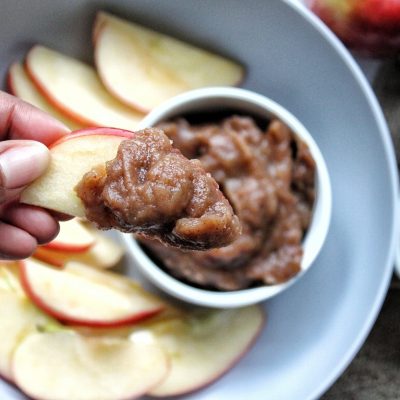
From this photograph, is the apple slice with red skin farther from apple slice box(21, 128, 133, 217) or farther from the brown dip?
apple slice box(21, 128, 133, 217)

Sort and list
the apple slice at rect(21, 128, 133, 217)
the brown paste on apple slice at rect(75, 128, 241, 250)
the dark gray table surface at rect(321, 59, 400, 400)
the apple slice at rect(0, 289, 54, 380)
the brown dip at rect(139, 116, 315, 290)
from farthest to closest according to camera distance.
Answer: the dark gray table surface at rect(321, 59, 400, 400)
the apple slice at rect(0, 289, 54, 380)
the brown dip at rect(139, 116, 315, 290)
the apple slice at rect(21, 128, 133, 217)
the brown paste on apple slice at rect(75, 128, 241, 250)

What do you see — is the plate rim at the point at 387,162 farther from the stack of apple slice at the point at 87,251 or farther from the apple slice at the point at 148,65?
the stack of apple slice at the point at 87,251

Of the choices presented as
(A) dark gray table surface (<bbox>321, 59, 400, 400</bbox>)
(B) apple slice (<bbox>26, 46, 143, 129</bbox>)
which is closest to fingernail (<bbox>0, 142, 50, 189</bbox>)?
(B) apple slice (<bbox>26, 46, 143, 129</bbox>)

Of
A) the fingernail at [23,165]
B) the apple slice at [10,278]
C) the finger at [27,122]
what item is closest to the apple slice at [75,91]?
the finger at [27,122]

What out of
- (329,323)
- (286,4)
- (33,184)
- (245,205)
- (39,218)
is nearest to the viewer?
(33,184)

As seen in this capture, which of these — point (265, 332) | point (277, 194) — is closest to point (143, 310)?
point (265, 332)

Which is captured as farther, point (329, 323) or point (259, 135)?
point (329, 323)

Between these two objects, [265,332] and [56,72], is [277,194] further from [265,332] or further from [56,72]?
[56,72]
